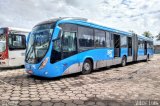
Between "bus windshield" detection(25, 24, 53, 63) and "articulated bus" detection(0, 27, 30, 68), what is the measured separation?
4.26 meters

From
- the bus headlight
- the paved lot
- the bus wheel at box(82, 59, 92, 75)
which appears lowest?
the paved lot

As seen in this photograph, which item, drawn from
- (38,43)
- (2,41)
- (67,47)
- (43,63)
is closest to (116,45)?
(67,47)

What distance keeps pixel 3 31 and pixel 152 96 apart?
10.9m

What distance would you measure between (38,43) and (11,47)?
5.07 metres

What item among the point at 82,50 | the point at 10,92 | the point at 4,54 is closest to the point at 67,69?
the point at 82,50

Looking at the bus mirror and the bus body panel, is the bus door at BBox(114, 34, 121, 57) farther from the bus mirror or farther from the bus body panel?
the bus body panel

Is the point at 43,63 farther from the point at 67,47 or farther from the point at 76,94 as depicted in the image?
the point at 76,94

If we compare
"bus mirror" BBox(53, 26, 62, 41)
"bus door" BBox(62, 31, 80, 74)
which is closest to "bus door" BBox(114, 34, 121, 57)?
"bus door" BBox(62, 31, 80, 74)

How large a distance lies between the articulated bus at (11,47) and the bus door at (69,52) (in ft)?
18.8

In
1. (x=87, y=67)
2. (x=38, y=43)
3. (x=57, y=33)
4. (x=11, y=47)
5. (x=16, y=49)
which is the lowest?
(x=87, y=67)

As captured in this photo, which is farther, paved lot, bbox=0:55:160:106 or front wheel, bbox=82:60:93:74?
front wheel, bbox=82:60:93:74

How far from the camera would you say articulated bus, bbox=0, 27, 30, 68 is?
43.2 ft

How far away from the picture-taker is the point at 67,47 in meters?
9.38

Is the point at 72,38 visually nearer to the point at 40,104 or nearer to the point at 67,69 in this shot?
the point at 67,69
